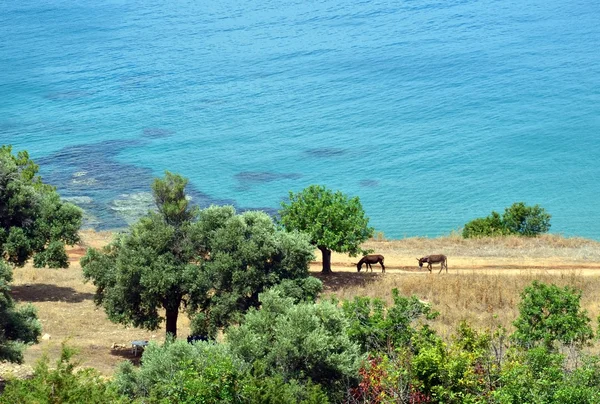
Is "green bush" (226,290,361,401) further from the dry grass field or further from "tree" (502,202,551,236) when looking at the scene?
"tree" (502,202,551,236)

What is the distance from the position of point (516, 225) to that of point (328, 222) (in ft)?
54.9

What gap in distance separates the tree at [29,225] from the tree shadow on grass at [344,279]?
11.8m

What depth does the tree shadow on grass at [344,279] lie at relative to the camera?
39381mm

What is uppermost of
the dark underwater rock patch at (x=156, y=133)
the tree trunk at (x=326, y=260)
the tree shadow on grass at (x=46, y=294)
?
the dark underwater rock patch at (x=156, y=133)

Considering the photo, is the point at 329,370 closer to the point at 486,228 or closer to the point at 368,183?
the point at 486,228

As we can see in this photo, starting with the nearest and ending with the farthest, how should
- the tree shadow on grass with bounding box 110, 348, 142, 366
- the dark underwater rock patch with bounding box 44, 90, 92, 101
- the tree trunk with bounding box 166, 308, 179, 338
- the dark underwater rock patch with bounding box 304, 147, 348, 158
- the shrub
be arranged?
the tree shadow on grass with bounding box 110, 348, 142, 366
the tree trunk with bounding box 166, 308, 179, 338
the shrub
the dark underwater rock patch with bounding box 304, 147, 348, 158
the dark underwater rock patch with bounding box 44, 90, 92, 101

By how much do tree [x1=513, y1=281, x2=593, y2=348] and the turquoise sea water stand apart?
39059 millimetres

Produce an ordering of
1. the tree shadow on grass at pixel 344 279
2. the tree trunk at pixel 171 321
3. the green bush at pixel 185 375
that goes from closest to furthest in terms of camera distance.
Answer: the green bush at pixel 185 375 < the tree trunk at pixel 171 321 < the tree shadow on grass at pixel 344 279

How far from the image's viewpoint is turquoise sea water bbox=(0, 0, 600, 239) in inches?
2926

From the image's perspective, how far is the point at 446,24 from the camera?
12244 centimetres

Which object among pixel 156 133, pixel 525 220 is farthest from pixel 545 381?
pixel 156 133

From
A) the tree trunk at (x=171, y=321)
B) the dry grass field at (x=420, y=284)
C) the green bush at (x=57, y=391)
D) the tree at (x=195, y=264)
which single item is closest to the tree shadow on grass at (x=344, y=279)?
the dry grass field at (x=420, y=284)

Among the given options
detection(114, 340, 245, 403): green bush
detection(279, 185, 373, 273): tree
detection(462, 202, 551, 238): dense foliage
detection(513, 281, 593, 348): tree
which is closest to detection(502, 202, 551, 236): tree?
detection(462, 202, 551, 238): dense foliage

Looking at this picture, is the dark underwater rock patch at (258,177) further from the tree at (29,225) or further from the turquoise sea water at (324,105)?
the tree at (29,225)
